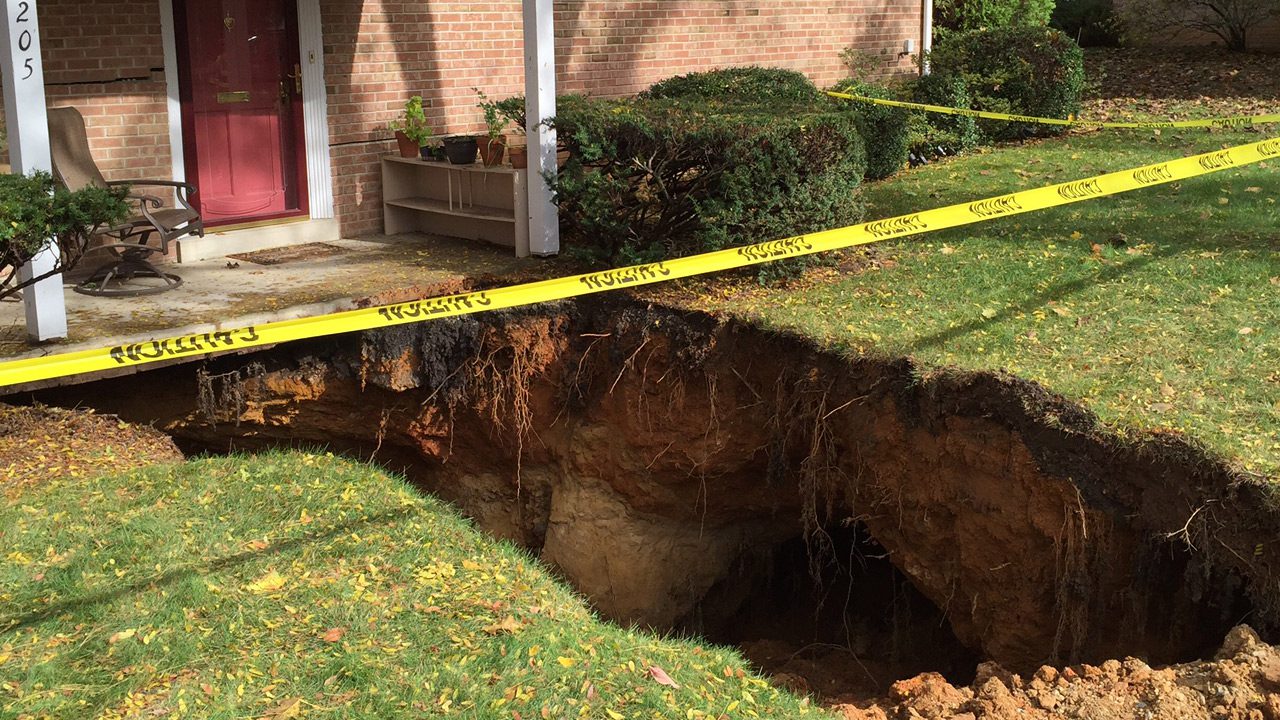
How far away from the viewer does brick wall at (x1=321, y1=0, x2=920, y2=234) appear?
1062 centimetres

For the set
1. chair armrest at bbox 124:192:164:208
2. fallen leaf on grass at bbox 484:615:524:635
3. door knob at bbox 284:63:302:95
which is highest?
door knob at bbox 284:63:302:95

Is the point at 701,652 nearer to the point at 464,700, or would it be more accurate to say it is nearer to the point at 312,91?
the point at 464,700

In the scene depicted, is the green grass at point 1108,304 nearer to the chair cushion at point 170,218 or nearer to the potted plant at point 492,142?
the potted plant at point 492,142

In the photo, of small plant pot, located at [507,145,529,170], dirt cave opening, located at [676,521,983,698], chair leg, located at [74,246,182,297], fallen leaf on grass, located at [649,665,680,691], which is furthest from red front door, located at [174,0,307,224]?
fallen leaf on grass, located at [649,665,680,691]

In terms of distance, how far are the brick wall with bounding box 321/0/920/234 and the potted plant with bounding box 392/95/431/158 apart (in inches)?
9.6

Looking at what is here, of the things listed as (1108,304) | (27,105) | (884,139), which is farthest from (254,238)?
(1108,304)

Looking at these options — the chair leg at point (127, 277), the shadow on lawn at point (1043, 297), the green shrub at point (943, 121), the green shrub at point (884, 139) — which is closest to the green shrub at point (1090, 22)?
the green shrub at point (943, 121)

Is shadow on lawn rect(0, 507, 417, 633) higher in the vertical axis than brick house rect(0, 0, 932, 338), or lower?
lower

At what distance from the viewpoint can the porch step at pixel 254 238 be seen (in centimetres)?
977

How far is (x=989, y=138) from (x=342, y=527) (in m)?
10.1

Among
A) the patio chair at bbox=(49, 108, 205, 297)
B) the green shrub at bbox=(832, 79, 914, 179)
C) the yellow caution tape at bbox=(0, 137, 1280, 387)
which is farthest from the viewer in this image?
the green shrub at bbox=(832, 79, 914, 179)

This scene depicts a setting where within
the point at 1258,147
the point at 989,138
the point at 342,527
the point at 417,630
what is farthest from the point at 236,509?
the point at 989,138

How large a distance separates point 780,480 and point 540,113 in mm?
3349

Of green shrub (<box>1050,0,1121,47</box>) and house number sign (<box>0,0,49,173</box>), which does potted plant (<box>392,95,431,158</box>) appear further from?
green shrub (<box>1050,0,1121,47</box>)
